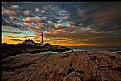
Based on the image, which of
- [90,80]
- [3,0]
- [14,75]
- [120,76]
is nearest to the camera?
[3,0]

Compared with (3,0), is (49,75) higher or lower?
lower

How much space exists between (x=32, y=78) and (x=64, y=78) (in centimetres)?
150

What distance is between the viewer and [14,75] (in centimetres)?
642

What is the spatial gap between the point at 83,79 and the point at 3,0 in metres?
4.12

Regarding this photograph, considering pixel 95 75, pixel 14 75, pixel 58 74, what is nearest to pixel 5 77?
pixel 14 75

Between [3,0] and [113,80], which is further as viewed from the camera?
[113,80]

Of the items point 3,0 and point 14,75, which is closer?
point 3,0

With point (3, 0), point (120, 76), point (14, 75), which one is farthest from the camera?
point (14, 75)

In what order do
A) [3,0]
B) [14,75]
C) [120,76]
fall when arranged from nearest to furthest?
[3,0] < [120,76] < [14,75]

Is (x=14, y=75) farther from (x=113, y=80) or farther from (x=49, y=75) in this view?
(x=113, y=80)

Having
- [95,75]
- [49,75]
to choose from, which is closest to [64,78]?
[49,75]

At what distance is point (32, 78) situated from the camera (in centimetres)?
595

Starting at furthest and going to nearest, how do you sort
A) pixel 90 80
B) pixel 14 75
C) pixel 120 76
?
pixel 14 75 → pixel 120 76 → pixel 90 80

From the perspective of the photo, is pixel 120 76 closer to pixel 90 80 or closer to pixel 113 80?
pixel 113 80
